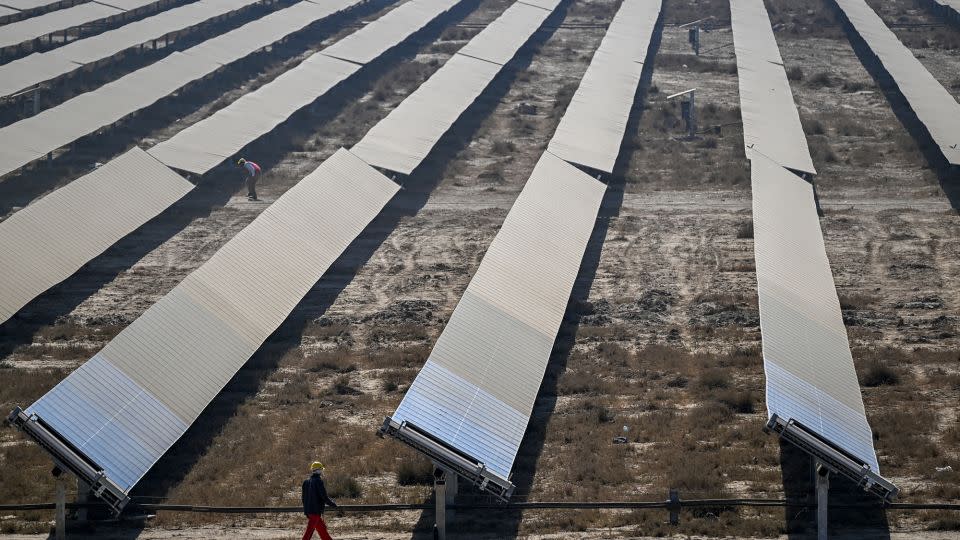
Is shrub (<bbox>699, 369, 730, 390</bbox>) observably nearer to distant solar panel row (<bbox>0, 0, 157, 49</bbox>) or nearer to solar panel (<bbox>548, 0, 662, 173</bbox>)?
solar panel (<bbox>548, 0, 662, 173</bbox>)

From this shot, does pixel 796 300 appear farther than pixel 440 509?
Yes

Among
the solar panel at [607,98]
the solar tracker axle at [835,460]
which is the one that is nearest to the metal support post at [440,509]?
the solar tracker axle at [835,460]

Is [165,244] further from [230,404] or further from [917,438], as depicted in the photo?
[917,438]

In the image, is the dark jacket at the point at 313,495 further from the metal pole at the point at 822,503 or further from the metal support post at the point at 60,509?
the metal pole at the point at 822,503

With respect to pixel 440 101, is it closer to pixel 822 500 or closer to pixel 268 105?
pixel 268 105

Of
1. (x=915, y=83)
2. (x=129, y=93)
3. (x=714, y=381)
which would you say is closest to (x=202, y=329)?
(x=714, y=381)

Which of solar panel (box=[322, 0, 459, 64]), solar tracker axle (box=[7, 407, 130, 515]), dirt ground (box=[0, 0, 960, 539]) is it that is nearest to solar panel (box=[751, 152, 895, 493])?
dirt ground (box=[0, 0, 960, 539])

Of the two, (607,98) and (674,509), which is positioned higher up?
(674,509)
